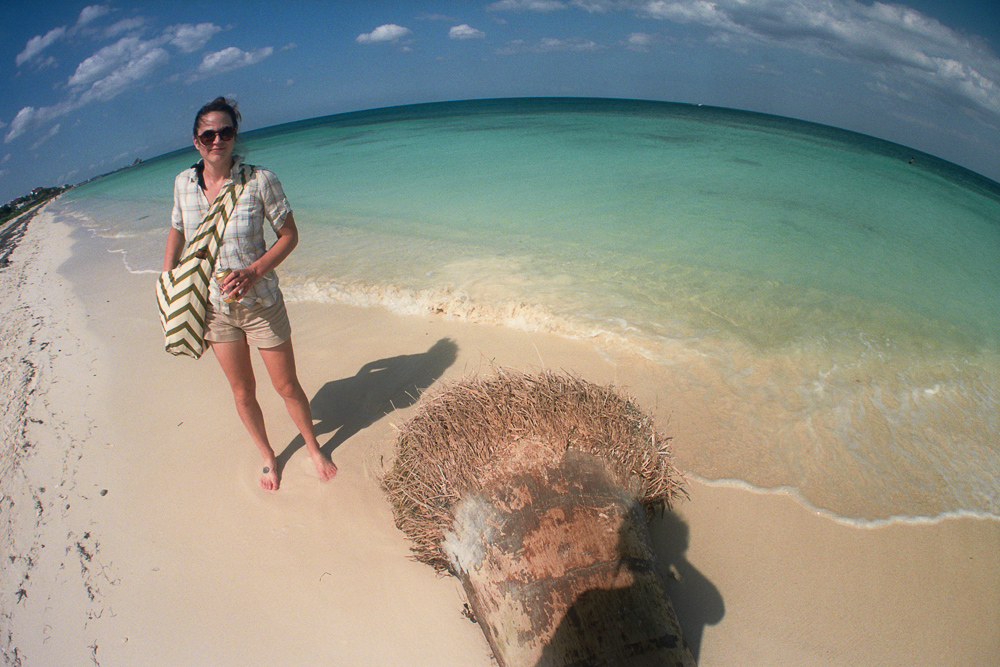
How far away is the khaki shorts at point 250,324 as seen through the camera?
94.7 inches

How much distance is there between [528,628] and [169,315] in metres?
2.16

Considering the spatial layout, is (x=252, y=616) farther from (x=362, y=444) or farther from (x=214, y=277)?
(x=214, y=277)

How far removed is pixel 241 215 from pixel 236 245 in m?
0.15

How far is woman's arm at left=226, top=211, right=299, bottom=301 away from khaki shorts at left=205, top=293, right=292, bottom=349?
0.41 ft

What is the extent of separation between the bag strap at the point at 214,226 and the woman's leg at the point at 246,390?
1.66 feet

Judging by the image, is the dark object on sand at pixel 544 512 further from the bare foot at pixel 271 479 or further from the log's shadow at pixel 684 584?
the bare foot at pixel 271 479

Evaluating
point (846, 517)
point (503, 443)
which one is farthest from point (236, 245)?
point (846, 517)

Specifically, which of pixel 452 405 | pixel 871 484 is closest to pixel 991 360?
pixel 871 484

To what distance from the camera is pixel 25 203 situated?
86.1ft

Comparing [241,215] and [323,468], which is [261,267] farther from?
[323,468]

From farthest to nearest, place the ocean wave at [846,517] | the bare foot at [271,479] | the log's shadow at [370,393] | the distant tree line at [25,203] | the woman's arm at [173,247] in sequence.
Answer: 1. the distant tree line at [25,203]
2. the log's shadow at [370,393]
3. the bare foot at [271,479]
4. the ocean wave at [846,517]
5. the woman's arm at [173,247]

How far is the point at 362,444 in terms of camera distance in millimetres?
3398

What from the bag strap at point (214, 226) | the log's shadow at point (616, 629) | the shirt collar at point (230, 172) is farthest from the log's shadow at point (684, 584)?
the shirt collar at point (230, 172)

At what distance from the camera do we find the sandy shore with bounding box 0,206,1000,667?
87.8 inches
